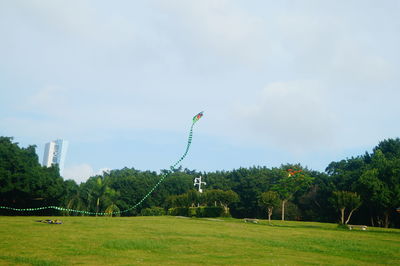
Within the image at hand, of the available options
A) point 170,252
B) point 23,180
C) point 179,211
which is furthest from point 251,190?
point 170,252

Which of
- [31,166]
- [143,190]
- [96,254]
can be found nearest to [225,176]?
[143,190]

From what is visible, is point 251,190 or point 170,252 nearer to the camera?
point 170,252

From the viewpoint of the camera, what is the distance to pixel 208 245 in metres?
16.2

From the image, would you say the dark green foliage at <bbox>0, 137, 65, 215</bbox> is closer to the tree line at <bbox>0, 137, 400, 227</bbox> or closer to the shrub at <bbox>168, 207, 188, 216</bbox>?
the tree line at <bbox>0, 137, 400, 227</bbox>

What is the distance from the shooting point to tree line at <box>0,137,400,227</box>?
3816 centimetres

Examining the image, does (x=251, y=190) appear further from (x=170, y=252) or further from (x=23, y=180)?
(x=170, y=252)

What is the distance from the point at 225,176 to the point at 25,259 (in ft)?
219

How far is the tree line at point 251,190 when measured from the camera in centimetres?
3816

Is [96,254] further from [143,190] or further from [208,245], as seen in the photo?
[143,190]

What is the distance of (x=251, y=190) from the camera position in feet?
222

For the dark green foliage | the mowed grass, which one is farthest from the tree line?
the mowed grass

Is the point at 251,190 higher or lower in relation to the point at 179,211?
higher

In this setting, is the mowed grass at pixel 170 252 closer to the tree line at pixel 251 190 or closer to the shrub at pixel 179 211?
the tree line at pixel 251 190

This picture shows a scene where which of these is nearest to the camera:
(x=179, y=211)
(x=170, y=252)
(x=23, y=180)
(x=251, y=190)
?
(x=170, y=252)
